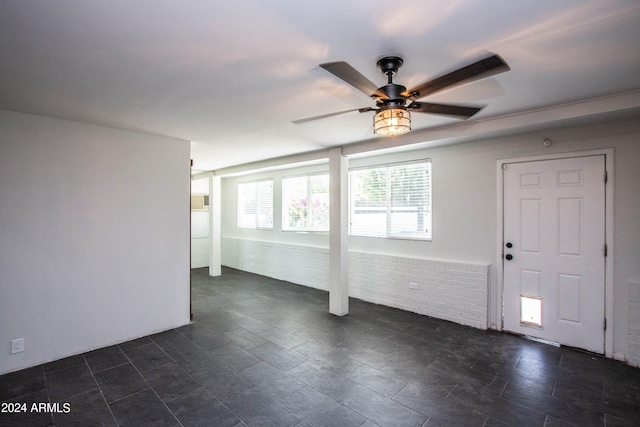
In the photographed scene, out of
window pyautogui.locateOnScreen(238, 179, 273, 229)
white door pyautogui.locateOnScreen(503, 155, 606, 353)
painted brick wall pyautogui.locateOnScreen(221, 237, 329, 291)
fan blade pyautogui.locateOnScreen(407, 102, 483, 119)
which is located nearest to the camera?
fan blade pyautogui.locateOnScreen(407, 102, 483, 119)

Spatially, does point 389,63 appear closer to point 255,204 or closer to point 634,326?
point 634,326

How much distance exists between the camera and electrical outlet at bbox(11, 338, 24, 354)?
109 inches

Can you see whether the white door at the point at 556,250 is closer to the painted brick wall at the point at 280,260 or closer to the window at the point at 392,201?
the window at the point at 392,201

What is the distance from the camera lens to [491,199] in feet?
12.2

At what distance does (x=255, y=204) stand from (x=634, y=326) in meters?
6.38

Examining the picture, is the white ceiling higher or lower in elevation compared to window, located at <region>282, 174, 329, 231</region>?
higher

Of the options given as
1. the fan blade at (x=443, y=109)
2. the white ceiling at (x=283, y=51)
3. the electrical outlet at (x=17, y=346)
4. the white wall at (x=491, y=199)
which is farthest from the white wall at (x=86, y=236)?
Result: the fan blade at (x=443, y=109)

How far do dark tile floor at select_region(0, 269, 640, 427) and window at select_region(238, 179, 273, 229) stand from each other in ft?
10.7

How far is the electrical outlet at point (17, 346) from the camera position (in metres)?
2.77

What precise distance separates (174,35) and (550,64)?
2313 mm

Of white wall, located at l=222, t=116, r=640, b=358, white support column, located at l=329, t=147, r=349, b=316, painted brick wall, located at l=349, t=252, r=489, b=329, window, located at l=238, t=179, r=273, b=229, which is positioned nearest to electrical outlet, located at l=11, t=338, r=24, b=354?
white support column, located at l=329, t=147, r=349, b=316

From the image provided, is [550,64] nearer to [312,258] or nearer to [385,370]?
[385,370]

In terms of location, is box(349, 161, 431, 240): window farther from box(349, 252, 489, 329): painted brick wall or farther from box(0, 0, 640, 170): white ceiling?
box(0, 0, 640, 170): white ceiling

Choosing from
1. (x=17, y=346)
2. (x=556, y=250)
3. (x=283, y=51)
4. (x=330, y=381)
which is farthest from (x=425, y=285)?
(x=17, y=346)
